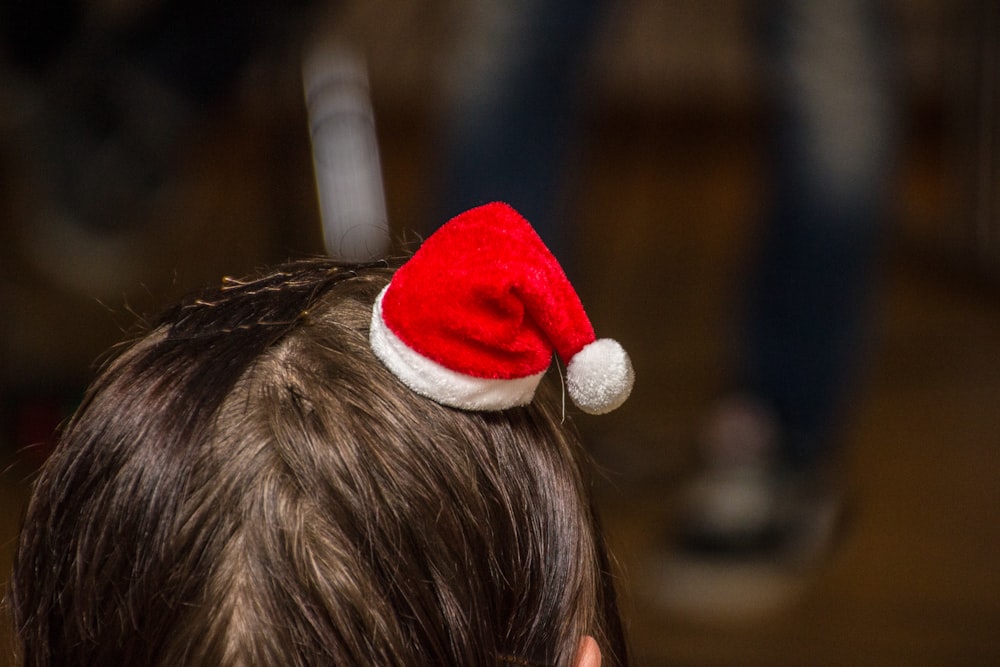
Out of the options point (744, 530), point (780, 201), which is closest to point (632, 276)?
point (780, 201)

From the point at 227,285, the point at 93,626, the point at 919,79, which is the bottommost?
the point at 919,79

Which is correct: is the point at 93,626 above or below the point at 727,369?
above

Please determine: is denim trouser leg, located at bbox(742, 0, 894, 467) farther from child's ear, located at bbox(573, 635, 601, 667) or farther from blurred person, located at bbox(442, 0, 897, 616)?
child's ear, located at bbox(573, 635, 601, 667)

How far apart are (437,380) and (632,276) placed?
1845 millimetres

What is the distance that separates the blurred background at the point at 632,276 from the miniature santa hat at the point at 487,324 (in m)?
0.27

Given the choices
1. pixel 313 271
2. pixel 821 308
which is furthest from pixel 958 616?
pixel 313 271

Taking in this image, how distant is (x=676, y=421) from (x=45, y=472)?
1136mm

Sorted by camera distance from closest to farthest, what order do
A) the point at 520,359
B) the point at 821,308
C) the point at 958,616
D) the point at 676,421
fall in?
the point at 520,359
the point at 958,616
the point at 821,308
the point at 676,421

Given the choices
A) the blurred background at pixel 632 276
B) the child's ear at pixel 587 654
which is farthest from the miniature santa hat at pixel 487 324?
the blurred background at pixel 632 276

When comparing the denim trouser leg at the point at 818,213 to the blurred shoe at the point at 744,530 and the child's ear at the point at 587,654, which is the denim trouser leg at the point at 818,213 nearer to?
the blurred shoe at the point at 744,530

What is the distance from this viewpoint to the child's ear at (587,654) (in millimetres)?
525

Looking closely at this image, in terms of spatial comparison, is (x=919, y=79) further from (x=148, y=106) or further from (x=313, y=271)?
(x=313, y=271)

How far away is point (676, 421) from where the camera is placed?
5.15ft

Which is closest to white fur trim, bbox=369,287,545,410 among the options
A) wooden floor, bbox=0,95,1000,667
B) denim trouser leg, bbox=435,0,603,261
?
wooden floor, bbox=0,95,1000,667
